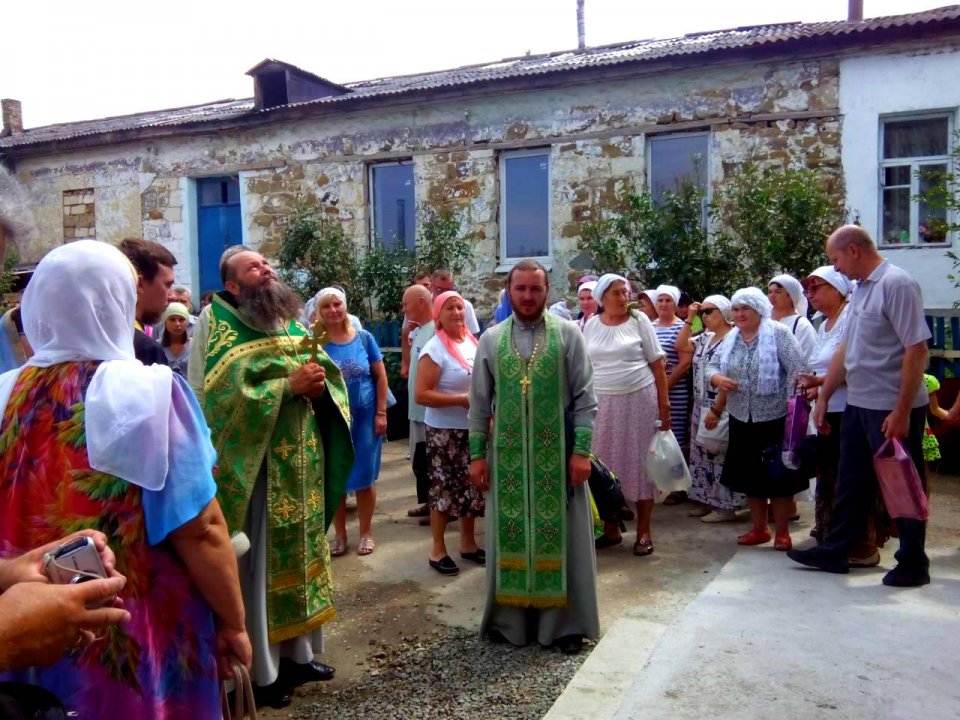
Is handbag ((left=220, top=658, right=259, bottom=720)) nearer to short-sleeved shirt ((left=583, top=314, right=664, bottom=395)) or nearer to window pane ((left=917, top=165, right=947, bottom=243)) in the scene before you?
short-sleeved shirt ((left=583, top=314, right=664, bottom=395))

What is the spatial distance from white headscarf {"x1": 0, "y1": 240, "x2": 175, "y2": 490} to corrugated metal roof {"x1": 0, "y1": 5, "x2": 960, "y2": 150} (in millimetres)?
10071

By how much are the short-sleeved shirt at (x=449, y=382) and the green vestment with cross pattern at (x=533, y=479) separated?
3.91 feet

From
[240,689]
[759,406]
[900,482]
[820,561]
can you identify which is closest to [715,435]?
[759,406]

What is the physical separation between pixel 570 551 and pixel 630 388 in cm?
165

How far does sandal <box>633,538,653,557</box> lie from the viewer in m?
5.29

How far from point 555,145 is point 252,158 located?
5.58m

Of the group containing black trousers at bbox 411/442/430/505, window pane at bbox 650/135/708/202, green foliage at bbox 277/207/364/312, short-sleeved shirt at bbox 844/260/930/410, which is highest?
window pane at bbox 650/135/708/202

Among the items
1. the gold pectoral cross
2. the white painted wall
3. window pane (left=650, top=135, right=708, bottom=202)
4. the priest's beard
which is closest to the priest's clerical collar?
the gold pectoral cross

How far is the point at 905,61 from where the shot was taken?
9906 millimetres

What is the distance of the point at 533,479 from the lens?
3986 millimetres

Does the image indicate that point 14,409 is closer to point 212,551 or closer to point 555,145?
point 212,551

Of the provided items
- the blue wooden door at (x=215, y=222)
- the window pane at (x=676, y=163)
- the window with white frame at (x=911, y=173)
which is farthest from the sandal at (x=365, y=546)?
the blue wooden door at (x=215, y=222)

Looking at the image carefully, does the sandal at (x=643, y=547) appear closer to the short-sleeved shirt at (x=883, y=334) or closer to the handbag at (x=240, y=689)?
the short-sleeved shirt at (x=883, y=334)

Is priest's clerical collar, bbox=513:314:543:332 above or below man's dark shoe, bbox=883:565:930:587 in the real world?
above
